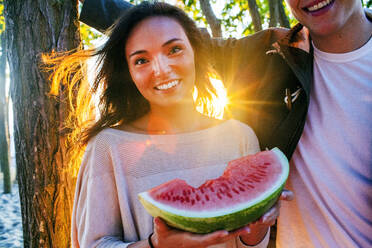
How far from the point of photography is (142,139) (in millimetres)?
1840

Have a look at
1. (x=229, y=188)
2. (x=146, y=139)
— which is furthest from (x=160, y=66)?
(x=229, y=188)

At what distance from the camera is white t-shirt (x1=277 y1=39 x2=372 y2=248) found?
1916 mm

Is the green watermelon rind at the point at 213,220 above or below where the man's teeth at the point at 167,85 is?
below

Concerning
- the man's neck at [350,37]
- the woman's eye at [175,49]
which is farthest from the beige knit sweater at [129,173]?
the man's neck at [350,37]

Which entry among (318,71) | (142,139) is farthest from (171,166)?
(318,71)

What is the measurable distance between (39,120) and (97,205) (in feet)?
4.08

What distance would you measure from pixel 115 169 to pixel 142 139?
0.27 metres

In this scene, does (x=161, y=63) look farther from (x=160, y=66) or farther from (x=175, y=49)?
(x=175, y=49)

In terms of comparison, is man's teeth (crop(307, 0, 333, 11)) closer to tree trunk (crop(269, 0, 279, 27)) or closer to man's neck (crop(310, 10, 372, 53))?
man's neck (crop(310, 10, 372, 53))

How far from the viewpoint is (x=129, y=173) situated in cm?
174

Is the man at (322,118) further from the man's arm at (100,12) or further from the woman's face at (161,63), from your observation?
the man's arm at (100,12)

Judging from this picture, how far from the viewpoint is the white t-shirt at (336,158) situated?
192 centimetres

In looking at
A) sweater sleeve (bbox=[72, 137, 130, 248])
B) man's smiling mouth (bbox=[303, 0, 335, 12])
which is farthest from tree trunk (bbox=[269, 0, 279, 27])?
sweater sleeve (bbox=[72, 137, 130, 248])

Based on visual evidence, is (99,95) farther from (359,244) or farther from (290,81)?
(359,244)
